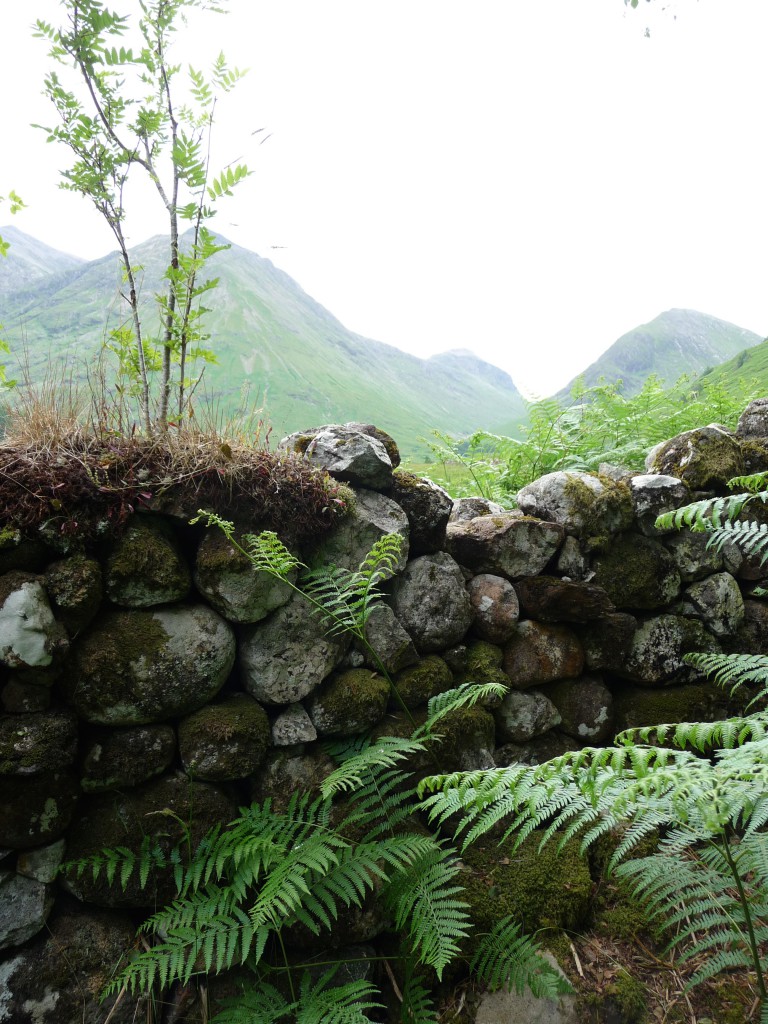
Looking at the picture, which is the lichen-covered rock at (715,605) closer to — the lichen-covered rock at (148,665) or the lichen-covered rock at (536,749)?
the lichen-covered rock at (536,749)

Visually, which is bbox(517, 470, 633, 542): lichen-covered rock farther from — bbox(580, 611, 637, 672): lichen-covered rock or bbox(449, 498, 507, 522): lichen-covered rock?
bbox(580, 611, 637, 672): lichen-covered rock

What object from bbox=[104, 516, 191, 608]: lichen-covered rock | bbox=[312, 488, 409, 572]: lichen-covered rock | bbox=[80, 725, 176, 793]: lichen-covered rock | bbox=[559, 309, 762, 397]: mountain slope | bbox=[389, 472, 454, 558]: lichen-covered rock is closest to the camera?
bbox=[80, 725, 176, 793]: lichen-covered rock

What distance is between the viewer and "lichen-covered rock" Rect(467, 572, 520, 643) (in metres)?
3.38

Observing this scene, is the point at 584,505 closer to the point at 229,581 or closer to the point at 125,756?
the point at 229,581

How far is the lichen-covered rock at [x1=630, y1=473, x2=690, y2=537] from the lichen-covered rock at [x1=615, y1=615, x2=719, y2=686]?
2.17 ft

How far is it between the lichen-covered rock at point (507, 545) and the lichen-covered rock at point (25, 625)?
231 cm

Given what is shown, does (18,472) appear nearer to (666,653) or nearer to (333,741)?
(333,741)

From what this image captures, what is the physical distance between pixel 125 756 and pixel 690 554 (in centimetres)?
378

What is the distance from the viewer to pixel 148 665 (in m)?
2.44

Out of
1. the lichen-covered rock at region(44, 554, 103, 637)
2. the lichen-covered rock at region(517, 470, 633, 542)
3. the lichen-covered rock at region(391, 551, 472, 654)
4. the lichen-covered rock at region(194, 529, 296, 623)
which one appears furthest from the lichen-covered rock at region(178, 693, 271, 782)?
the lichen-covered rock at region(517, 470, 633, 542)

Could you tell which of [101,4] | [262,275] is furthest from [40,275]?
[101,4]

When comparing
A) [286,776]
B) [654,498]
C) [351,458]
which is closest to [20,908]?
[286,776]

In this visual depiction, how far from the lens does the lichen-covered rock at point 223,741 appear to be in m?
2.50

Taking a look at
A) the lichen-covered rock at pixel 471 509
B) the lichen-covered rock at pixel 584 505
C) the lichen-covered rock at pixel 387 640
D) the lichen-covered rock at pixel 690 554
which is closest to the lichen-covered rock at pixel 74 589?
the lichen-covered rock at pixel 387 640
